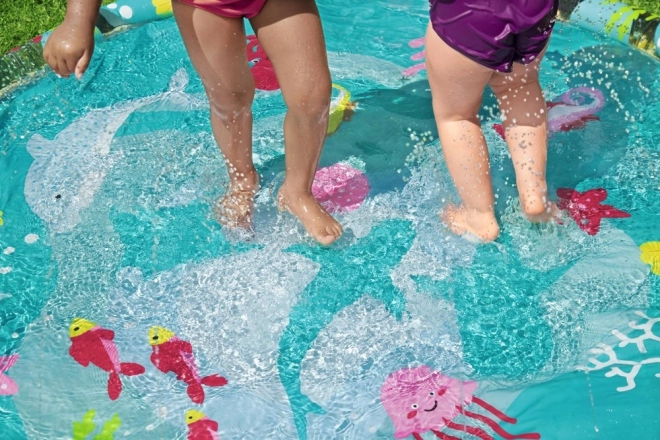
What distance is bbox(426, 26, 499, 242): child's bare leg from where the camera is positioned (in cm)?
202

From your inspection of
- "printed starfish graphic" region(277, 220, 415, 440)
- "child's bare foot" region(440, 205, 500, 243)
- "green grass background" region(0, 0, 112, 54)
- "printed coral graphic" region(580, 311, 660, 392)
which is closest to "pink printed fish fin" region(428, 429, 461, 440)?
"printed starfish graphic" region(277, 220, 415, 440)

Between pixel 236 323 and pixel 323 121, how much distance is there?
0.62 metres

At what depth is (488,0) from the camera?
6.09ft

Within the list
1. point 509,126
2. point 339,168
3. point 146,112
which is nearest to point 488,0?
point 509,126

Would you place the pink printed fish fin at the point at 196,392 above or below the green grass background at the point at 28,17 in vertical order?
below

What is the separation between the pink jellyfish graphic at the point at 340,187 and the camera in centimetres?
256

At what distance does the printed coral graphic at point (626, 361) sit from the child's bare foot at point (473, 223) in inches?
18.0

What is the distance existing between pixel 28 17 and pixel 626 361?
10.0 ft

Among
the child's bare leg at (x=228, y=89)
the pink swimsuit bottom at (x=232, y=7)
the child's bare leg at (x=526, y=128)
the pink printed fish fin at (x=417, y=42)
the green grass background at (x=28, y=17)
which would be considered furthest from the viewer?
the green grass background at (x=28, y=17)

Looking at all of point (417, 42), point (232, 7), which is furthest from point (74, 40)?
point (417, 42)

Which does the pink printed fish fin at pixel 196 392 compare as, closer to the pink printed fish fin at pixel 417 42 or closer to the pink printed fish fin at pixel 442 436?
the pink printed fish fin at pixel 442 436

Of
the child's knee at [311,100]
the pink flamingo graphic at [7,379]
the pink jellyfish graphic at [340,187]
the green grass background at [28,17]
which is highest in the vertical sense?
the child's knee at [311,100]

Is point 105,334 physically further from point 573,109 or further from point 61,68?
point 573,109

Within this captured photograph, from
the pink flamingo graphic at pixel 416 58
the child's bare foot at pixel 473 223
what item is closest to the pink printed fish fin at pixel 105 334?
the child's bare foot at pixel 473 223
